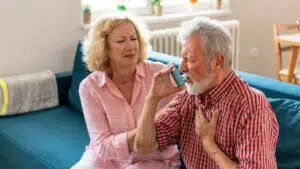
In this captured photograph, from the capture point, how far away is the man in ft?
5.14

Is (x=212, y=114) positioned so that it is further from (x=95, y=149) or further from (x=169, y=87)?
(x=95, y=149)

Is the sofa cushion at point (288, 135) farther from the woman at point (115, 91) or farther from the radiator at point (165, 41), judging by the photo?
the radiator at point (165, 41)

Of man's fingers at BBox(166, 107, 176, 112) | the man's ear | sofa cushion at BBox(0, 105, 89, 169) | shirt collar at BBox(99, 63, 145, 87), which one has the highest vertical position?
the man's ear

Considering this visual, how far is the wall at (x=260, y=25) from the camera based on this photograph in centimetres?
465

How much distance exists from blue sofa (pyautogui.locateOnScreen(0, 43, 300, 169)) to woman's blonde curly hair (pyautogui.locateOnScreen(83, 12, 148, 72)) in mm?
505

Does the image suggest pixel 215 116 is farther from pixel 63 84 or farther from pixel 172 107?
pixel 63 84

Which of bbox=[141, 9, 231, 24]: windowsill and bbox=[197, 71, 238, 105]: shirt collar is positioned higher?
bbox=[141, 9, 231, 24]: windowsill

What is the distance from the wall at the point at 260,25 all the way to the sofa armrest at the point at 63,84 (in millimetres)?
1913

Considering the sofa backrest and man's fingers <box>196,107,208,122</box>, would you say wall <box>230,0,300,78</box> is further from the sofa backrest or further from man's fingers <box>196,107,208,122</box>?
man's fingers <box>196,107,208,122</box>

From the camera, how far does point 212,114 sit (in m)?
1.71

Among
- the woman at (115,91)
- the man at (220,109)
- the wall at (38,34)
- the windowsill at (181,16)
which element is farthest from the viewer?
the windowsill at (181,16)

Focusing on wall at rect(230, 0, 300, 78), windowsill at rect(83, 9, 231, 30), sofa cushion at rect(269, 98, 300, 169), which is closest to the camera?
sofa cushion at rect(269, 98, 300, 169)

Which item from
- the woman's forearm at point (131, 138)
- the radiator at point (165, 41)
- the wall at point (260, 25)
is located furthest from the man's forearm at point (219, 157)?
the wall at point (260, 25)

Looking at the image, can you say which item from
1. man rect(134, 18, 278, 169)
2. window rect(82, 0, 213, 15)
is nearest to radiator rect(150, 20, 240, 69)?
window rect(82, 0, 213, 15)
